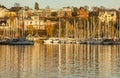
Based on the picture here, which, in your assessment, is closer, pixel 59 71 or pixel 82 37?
pixel 59 71

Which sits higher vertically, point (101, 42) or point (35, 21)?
point (35, 21)

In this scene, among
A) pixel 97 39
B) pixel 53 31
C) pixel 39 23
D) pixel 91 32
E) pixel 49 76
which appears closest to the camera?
pixel 49 76

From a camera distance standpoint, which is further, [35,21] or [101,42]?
[35,21]

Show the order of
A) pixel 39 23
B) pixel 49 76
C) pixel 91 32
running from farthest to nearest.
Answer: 1. pixel 39 23
2. pixel 91 32
3. pixel 49 76

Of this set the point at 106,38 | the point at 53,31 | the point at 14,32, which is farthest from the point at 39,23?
the point at 106,38

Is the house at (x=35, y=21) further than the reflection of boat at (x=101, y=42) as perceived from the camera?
Yes

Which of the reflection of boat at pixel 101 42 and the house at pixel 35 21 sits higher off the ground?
the house at pixel 35 21

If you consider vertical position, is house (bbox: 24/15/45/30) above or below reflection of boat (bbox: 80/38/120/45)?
above

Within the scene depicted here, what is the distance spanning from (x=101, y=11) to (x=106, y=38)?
81.9 metres

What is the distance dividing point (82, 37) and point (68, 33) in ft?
16.2

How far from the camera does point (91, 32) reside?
116m

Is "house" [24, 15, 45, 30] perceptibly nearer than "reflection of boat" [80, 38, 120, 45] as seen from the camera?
No

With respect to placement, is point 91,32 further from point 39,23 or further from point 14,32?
point 39,23

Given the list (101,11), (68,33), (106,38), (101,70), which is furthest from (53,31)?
(101,70)
